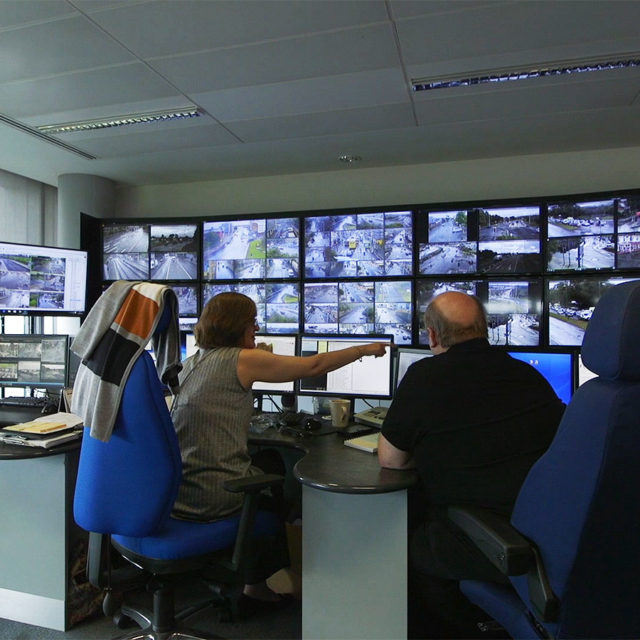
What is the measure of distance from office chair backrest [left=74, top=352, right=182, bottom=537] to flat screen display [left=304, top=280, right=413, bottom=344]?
2283 millimetres

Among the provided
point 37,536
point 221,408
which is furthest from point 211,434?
point 37,536

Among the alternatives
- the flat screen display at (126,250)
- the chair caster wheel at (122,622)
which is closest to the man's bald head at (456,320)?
the chair caster wheel at (122,622)

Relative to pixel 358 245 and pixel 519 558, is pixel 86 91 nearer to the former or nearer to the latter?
pixel 358 245

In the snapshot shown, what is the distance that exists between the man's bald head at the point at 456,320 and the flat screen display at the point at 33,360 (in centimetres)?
180

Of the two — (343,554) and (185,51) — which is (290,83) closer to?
(185,51)

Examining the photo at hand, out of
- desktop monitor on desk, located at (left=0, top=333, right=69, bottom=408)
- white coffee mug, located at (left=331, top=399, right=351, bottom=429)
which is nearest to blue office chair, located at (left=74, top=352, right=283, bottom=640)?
white coffee mug, located at (left=331, top=399, right=351, bottom=429)

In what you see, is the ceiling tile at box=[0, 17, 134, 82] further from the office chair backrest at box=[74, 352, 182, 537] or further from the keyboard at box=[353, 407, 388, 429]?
the keyboard at box=[353, 407, 388, 429]

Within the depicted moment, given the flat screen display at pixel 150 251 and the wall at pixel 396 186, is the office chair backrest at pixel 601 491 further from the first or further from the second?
the flat screen display at pixel 150 251

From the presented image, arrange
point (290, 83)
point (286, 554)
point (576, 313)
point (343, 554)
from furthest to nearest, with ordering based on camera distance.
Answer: point (576, 313) → point (290, 83) → point (286, 554) → point (343, 554)

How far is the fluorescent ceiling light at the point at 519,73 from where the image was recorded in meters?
2.37

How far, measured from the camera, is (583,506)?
37.7 inches

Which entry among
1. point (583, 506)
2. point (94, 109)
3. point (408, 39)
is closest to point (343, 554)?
point (583, 506)

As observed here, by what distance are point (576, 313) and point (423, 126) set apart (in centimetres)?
159

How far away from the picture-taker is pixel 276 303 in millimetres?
3777
